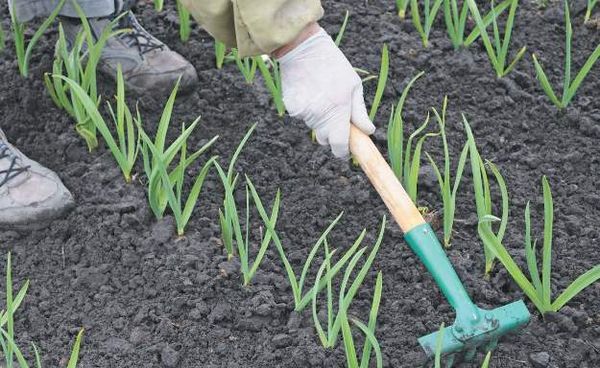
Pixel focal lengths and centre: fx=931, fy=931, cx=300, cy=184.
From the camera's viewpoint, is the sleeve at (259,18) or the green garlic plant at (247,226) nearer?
the sleeve at (259,18)

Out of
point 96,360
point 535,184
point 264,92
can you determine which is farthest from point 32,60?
point 535,184

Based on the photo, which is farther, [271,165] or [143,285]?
[271,165]

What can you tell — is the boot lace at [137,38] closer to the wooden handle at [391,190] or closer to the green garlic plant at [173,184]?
the green garlic plant at [173,184]

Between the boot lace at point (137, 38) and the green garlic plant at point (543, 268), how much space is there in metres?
1.36

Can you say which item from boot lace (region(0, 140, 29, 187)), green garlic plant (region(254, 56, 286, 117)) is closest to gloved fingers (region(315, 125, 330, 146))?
green garlic plant (region(254, 56, 286, 117))

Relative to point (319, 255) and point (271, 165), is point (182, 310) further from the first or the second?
point (271, 165)

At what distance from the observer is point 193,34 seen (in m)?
3.26

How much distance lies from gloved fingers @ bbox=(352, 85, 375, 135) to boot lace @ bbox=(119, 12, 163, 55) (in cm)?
97

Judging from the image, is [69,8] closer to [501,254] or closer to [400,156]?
[400,156]

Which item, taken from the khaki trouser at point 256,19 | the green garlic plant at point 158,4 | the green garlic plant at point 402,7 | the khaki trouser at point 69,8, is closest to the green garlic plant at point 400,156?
the khaki trouser at point 256,19

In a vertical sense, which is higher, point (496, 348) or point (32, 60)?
point (32, 60)

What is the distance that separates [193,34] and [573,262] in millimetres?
1562

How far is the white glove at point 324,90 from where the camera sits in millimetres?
2219

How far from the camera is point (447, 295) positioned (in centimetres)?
210
